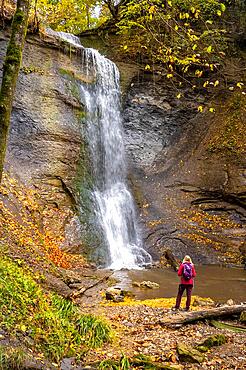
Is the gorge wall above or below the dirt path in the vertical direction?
above

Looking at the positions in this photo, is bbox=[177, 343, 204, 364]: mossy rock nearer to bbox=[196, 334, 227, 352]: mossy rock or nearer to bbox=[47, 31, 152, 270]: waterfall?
bbox=[196, 334, 227, 352]: mossy rock

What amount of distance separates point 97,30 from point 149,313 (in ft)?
60.0

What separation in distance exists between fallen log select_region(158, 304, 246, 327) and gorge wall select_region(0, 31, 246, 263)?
21.5 ft

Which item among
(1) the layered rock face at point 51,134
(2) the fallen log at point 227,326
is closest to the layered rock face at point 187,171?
(1) the layered rock face at point 51,134

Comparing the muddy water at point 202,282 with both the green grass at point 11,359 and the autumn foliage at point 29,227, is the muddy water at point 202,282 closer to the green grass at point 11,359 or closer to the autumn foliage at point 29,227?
the autumn foliage at point 29,227

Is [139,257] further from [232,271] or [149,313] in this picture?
[149,313]

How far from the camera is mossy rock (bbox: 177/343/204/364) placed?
4.88 meters

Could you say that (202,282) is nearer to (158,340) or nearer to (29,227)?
(29,227)

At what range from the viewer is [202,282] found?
11086 millimetres

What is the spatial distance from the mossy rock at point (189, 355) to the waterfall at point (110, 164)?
315 inches

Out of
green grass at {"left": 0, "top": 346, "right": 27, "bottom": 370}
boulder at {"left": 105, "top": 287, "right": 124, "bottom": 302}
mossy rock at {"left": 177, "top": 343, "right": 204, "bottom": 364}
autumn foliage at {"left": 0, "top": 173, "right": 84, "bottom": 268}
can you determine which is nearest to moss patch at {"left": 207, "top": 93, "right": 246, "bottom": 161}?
autumn foliage at {"left": 0, "top": 173, "right": 84, "bottom": 268}

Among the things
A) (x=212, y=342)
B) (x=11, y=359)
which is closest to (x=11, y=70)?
(x=11, y=359)

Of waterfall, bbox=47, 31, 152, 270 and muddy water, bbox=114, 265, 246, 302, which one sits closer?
muddy water, bbox=114, 265, 246, 302

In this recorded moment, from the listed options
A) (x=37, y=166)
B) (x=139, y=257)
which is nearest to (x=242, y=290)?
(x=139, y=257)
